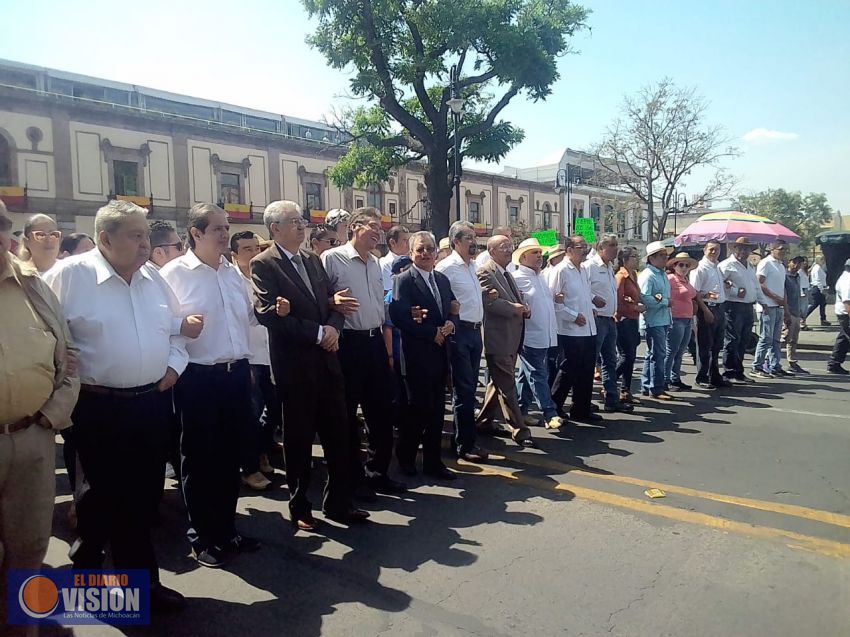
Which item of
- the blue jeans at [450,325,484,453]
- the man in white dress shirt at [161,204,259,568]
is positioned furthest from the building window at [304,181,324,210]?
the man in white dress shirt at [161,204,259,568]

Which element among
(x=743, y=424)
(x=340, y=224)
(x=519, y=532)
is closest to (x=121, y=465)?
(x=519, y=532)

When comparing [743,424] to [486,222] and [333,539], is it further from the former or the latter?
[486,222]

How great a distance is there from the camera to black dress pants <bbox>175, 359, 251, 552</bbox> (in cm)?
356

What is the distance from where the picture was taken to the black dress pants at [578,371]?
6.80m

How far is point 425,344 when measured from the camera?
16.2 feet

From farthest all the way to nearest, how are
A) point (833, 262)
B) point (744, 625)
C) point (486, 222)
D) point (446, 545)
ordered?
point (486, 222)
point (833, 262)
point (446, 545)
point (744, 625)

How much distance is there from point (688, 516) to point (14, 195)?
2805 cm

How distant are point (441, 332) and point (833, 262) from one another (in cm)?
2082

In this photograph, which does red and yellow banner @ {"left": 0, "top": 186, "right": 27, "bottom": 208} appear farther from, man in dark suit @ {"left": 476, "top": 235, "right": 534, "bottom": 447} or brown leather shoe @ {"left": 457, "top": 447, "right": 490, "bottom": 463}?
brown leather shoe @ {"left": 457, "top": 447, "right": 490, "bottom": 463}

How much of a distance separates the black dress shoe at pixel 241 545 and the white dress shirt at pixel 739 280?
25.4ft

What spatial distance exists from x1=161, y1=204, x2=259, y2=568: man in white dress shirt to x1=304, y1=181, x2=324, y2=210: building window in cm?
3281

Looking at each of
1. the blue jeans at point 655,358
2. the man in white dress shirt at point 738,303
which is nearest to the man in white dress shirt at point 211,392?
the blue jeans at point 655,358

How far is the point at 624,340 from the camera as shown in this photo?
775 cm

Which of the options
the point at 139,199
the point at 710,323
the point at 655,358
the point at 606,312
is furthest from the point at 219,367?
the point at 139,199
